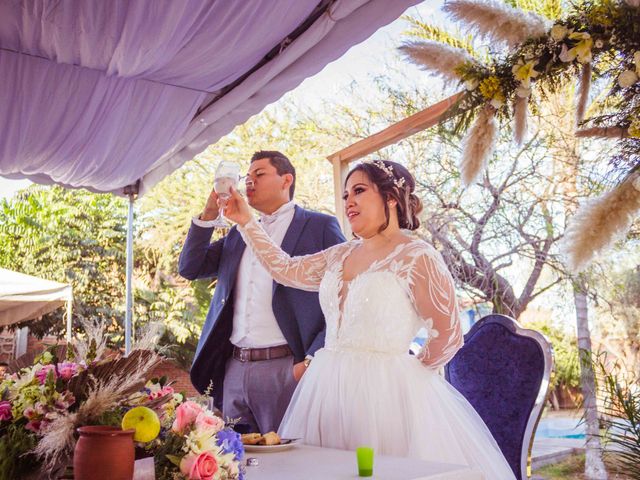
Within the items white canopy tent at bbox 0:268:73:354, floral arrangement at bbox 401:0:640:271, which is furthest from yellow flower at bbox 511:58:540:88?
white canopy tent at bbox 0:268:73:354

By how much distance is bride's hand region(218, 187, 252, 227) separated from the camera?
2154mm

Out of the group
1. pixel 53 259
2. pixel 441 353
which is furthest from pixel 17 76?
pixel 53 259

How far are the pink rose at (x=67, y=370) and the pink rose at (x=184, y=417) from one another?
20cm

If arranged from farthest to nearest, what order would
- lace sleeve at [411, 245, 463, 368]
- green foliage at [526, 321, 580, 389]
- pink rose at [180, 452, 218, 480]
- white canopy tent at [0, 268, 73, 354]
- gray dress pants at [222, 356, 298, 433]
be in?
white canopy tent at [0, 268, 73, 354]
green foliage at [526, 321, 580, 389]
gray dress pants at [222, 356, 298, 433]
lace sleeve at [411, 245, 463, 368]
pink rose at [180, 452, 218, 480]

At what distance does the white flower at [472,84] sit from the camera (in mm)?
1589

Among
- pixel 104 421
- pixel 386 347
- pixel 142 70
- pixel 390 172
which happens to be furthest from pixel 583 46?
pixel 142 70

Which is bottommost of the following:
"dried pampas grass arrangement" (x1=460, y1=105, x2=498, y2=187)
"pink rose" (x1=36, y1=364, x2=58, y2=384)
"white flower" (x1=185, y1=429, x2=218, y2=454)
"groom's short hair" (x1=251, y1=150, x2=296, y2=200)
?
"white flower" (x1=185, y1=429, x2=218, y2=454)

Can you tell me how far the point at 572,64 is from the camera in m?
1.53

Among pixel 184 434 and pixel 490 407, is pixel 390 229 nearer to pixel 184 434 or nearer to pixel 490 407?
pixel 490 407

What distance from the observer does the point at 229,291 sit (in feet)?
8.18

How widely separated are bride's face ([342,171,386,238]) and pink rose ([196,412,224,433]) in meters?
1.03

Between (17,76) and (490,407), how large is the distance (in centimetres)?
249

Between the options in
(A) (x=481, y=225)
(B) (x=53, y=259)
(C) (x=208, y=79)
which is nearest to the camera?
Answer: (C) (x=208, y=79)

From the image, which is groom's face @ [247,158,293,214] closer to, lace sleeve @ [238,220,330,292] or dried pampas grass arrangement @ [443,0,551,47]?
lace sleeve @ [238,220,330,292]
